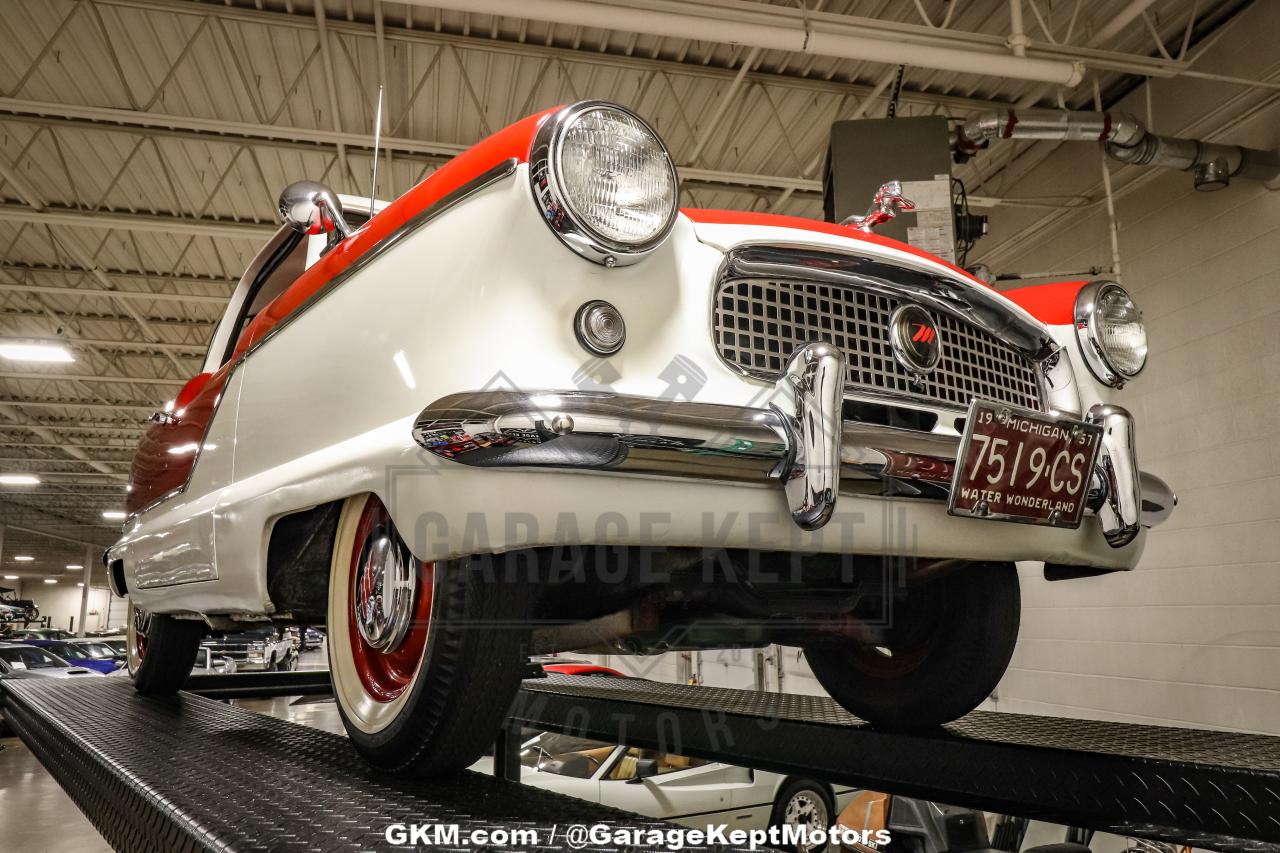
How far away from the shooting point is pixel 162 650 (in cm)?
303

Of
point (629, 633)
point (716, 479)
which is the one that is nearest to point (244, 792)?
point (629, 633)

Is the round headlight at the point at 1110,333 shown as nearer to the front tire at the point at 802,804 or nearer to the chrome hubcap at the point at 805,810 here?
the front tire at the point at 802,804

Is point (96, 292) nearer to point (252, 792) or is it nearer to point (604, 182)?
point (252, 792)

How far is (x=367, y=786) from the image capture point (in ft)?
4.91

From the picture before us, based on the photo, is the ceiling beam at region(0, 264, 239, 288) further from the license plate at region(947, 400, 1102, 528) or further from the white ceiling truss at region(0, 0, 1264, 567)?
the license plate at region(947, 400, 1102, 528)

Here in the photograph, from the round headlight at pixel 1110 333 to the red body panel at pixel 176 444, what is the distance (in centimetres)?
212

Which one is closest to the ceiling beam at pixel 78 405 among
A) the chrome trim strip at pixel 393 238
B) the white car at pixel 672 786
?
the white car at pixel 672 786

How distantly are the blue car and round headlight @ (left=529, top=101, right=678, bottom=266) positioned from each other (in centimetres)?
1213

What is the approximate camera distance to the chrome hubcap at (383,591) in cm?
153

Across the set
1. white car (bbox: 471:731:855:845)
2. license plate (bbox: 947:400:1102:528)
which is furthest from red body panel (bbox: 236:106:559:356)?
white car (bbox: 471:731:855:845)

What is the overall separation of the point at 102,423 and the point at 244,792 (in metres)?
22.3

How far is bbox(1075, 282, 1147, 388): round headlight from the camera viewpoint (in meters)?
2.00

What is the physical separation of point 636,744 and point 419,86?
626 cm

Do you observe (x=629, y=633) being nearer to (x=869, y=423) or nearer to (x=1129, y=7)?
(x=869, y=423)
